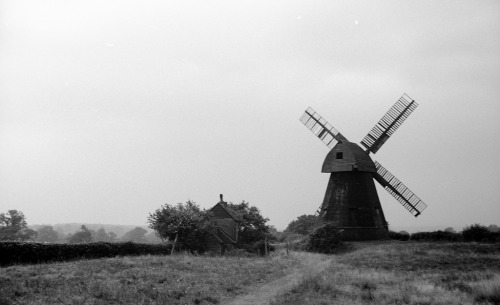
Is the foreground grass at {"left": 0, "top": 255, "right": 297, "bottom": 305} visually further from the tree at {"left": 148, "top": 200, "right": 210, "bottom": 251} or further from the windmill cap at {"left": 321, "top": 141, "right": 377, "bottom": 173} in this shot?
the windmill cap at {"left": 321, "top": 141, "right": 377, "bottom": 173}

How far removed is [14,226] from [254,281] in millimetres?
87582

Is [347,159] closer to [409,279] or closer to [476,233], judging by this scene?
[476,233]

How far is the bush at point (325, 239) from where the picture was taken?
37.8 meters

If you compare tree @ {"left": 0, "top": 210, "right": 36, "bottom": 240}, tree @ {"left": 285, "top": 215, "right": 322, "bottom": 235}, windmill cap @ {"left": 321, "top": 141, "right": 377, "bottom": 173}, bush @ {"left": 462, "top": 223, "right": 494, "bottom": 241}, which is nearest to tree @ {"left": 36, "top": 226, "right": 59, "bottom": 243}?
tree @ {"left": 0, "top": 210, "right": 36, "bottom": 240}

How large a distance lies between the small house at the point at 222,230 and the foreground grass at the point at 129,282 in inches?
568

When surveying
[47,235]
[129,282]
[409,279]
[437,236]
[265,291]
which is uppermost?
[47,235]

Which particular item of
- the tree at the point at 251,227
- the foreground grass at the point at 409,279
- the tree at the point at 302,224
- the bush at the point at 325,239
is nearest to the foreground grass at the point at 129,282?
the foreground grass at the point at 409,279

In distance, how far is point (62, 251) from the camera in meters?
25.6

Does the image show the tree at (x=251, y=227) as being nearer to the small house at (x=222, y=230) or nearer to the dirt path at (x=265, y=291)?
the small house at (x=222, y=230)

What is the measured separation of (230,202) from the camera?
45.8m

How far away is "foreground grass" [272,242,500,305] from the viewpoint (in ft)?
48.8

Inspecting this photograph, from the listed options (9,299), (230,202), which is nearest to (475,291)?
(9,299)

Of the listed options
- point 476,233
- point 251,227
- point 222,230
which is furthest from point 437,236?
point 222,230

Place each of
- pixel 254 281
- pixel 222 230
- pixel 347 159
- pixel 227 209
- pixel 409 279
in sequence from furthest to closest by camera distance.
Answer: pixel 227 209
pixel 222 230
pixel 347 159
pixel 254 281
pixel 409 279
